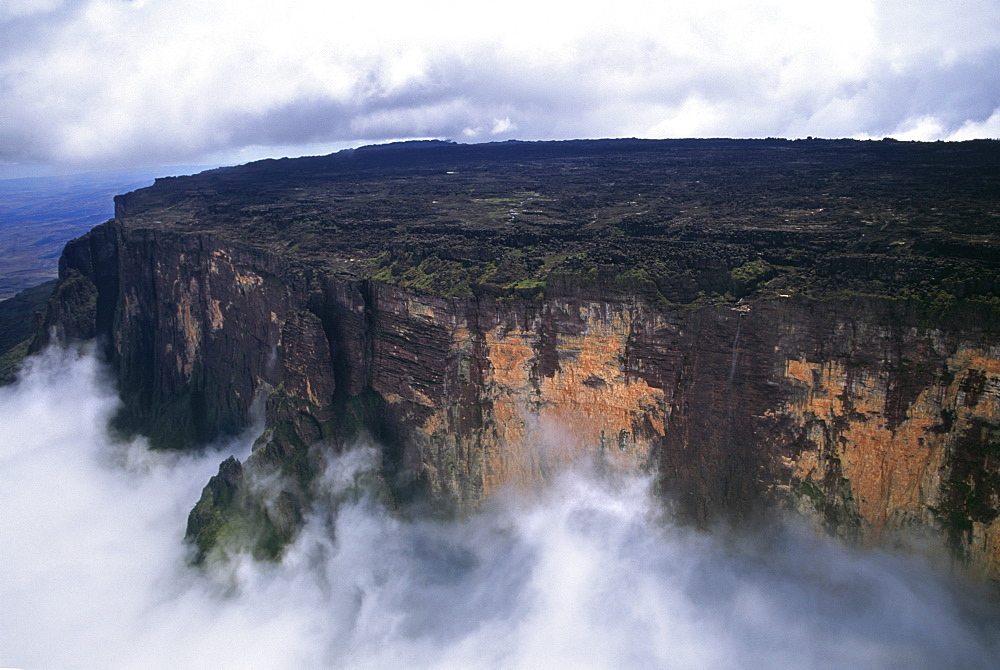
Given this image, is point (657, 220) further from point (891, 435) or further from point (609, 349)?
point (891, 435)

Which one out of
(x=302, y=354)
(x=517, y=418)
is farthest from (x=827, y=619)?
(x=302, y=354)

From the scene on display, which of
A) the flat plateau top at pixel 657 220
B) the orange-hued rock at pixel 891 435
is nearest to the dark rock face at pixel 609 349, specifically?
the orange-hued rock at pixel 891 435

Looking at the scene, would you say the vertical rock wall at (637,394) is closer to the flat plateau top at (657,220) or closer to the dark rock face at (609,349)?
the dark rock face at (609,349)

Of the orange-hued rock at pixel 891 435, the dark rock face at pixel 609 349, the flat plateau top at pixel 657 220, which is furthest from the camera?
the flat plateau top at pixel 657 220

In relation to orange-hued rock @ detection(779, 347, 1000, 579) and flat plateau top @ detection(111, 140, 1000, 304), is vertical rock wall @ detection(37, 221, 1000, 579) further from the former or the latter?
flat plateau top @ detection(111, 140, 1000, 304)

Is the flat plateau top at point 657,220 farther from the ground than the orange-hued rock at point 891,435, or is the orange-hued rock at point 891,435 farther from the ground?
the flat plateau top at point 657,220

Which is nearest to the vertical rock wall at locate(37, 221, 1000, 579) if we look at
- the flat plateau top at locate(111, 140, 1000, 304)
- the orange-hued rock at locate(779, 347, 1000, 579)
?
the orange-hued rock at locate(779, 347, 1000, 579)
